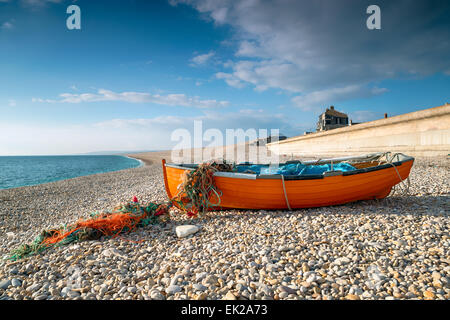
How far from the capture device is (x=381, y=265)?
2.67m

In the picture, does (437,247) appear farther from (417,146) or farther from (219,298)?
(417,146)

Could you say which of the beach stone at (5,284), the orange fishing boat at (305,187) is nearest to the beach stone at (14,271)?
the beach stone at (5,284)

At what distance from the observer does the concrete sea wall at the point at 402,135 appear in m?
12.1

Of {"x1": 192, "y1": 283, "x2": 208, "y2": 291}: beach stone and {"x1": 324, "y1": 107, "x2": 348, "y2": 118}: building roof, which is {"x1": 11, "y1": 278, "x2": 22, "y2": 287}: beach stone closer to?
{"x1": 192, "y1": 283, "x2": 208, "y2": 291}: beach stone

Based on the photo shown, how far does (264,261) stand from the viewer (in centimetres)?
291

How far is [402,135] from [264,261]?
1628cm

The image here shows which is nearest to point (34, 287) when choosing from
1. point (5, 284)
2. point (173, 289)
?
point (5, 284)

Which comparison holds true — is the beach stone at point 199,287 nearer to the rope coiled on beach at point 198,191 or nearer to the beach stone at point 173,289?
the beach stone at point 173,289

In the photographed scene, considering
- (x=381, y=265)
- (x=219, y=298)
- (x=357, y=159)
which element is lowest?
(x=219, y=298)

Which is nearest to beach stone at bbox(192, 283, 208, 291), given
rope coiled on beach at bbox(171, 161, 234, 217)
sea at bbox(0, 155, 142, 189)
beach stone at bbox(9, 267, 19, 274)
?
rope coiled on beach at bbox(171, 161, 234, 217)

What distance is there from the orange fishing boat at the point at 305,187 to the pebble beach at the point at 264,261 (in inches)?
10.3

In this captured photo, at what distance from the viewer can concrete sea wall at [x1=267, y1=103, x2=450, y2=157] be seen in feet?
39.6

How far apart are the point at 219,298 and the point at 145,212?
3.26 metres
